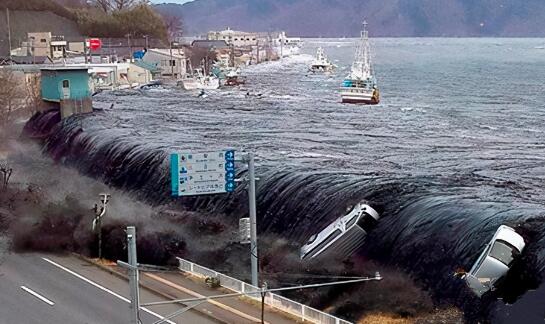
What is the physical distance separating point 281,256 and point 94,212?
6055 mm

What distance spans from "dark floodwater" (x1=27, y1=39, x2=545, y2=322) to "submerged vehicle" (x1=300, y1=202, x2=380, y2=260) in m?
0.37

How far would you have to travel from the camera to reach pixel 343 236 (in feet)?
68.3

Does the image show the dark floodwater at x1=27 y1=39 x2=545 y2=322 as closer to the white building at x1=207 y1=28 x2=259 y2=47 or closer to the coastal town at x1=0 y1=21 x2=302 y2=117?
the coastal town at x1=0 y1=21 x2=302 y2=117

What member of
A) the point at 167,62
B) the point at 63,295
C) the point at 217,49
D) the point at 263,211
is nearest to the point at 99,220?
the point at 63,295

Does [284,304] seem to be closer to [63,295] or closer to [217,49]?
[63,295]

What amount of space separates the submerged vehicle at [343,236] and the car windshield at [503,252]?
408 cm

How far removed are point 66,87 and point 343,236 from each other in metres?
25.8

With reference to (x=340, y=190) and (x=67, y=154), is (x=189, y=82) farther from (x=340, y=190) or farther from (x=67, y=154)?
(x=340, y=190)

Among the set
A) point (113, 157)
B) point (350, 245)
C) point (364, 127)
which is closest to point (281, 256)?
point (350, 245)

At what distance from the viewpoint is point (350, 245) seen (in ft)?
67.8

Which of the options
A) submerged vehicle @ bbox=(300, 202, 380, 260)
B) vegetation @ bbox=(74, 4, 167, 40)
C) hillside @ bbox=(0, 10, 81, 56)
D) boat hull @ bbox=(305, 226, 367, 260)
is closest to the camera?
boat hull @ bbox=(305, 226, 367, 260)

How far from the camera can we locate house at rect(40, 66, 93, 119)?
40.8 m

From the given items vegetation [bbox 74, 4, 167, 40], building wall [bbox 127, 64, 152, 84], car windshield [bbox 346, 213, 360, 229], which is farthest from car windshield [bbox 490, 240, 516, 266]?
vegetation [bbox 74, 4, 167, 40]

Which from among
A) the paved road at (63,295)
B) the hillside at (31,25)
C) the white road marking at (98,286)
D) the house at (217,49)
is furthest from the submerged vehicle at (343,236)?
the house at (217,49)
